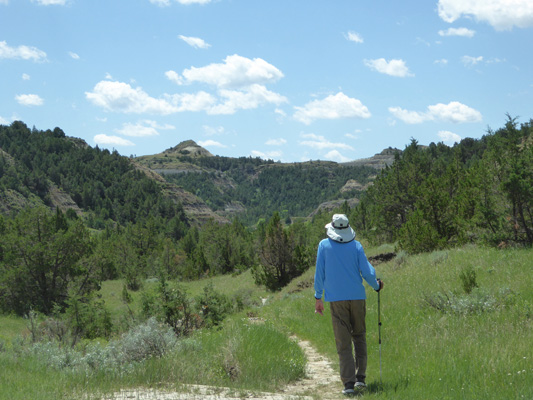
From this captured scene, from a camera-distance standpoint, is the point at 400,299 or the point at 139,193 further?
the point at 139,193

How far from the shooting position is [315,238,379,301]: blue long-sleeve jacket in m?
6.09

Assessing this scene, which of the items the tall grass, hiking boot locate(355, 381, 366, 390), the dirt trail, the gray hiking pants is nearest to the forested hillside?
the tall grass

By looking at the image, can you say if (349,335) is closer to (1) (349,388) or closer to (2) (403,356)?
(1) (349,388)

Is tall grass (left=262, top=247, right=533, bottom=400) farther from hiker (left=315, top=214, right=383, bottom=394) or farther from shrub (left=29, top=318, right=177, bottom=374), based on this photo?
shrub (left=29, top=318, right=177, bottom=374)

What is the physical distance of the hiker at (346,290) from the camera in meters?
6.05

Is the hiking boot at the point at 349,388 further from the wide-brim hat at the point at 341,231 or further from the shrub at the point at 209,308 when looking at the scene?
the shrub at the point at 209,308

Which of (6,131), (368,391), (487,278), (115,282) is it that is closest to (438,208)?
(487,278)

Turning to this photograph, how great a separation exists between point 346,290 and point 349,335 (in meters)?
0.59

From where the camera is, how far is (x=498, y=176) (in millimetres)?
16062

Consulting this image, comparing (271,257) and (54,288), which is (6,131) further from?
(271,257)

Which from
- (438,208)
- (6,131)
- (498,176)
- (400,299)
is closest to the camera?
(400,299)

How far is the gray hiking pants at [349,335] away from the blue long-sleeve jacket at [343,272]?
0.13 m

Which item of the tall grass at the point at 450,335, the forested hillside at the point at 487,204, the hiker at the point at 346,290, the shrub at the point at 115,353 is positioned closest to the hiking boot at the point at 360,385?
the hiker at the point at 346,290

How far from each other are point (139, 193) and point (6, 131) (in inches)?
2885
